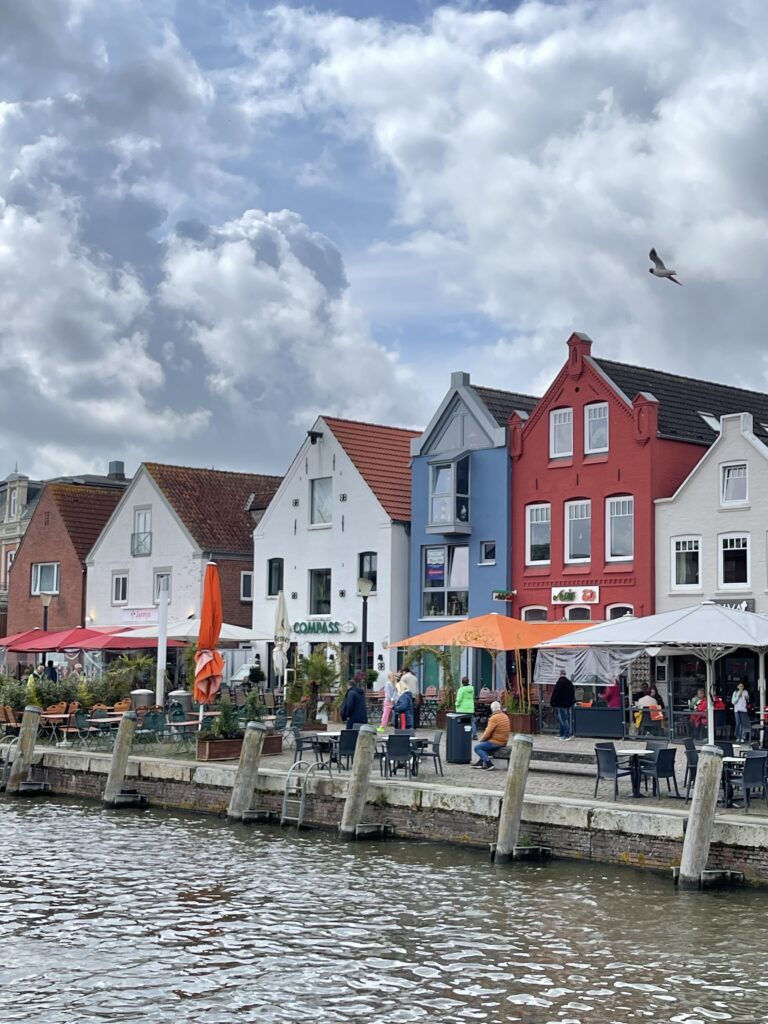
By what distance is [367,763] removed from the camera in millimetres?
21781

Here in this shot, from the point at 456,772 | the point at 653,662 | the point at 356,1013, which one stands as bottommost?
the point at 356,1013

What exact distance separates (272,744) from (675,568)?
50.2 ft

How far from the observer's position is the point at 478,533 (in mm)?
44625

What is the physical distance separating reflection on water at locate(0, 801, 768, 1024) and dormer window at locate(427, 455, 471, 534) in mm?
23388

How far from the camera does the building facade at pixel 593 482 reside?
1572 inches

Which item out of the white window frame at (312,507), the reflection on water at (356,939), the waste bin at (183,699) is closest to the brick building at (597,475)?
the white window frame at (312,507)

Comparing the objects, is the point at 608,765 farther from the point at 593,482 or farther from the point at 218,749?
the point at 593,482

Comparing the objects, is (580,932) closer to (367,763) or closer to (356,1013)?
(356,1013)

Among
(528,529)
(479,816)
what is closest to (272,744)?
(479,816)

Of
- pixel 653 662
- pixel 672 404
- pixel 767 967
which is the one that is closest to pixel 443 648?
pixel 653 662

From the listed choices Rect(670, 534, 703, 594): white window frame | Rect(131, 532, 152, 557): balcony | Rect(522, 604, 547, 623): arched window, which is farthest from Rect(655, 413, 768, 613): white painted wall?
Rect(131, 532, 152, 557): balcony

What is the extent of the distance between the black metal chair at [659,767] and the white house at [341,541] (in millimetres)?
24462

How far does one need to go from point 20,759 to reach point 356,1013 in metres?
17.6

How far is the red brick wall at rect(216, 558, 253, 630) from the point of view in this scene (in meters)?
54.3
